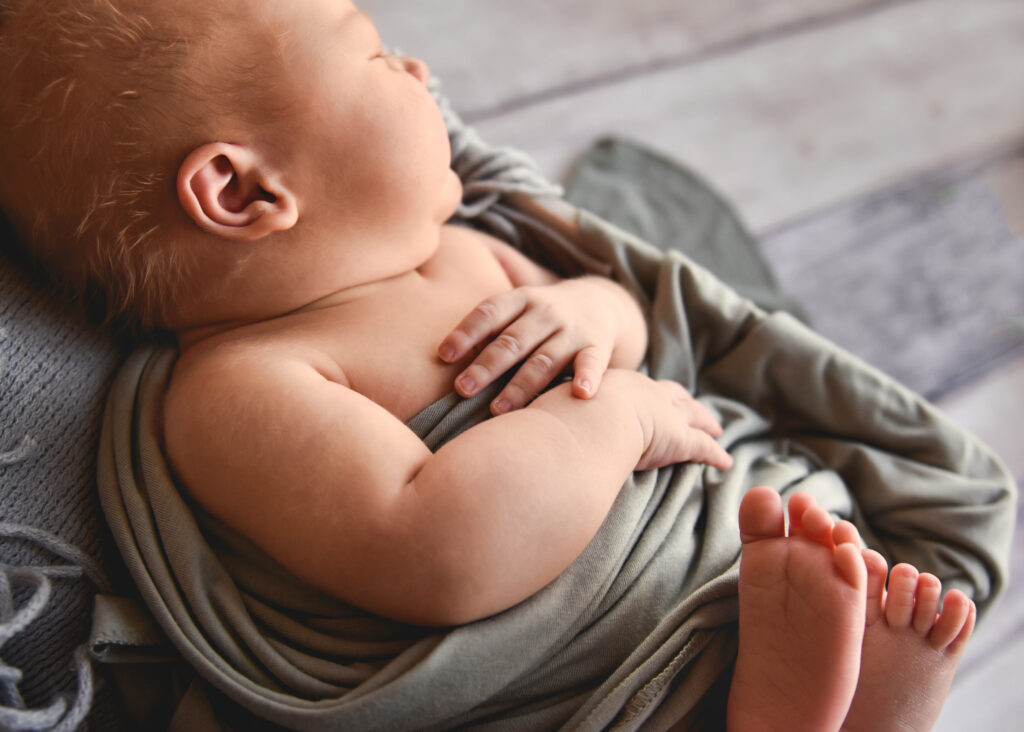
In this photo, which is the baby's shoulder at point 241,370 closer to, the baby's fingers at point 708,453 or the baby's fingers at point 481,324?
the baby's fingers at point 481,324

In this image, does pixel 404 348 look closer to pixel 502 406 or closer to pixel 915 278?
pixel 502 406

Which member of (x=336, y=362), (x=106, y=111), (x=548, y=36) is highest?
(x=106, y=111)

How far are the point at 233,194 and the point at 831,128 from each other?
105 centimetres

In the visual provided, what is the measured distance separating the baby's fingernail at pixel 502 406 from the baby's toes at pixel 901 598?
1.20 feet

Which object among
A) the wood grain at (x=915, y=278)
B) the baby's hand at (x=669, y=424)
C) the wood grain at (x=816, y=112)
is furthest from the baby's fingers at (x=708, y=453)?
the wood grain at (x=816, y=112)

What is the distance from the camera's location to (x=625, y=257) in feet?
3.22

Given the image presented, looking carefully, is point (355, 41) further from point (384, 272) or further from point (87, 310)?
point (87, 310)

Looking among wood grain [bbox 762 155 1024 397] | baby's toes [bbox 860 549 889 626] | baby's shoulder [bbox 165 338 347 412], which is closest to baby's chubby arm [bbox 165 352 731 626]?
baby's shoulder [bbox 165 338 347 412]

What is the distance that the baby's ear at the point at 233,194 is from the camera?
27.2 inches

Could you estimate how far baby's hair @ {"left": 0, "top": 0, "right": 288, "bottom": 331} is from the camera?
26.6 inches

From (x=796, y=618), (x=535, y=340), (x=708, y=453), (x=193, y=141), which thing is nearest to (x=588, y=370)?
(x=535, y=340)

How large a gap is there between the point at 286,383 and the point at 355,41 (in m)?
0.33

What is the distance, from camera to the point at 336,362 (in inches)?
29.8

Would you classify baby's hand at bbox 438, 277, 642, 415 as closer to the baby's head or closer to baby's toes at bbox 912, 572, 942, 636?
the baby's head
